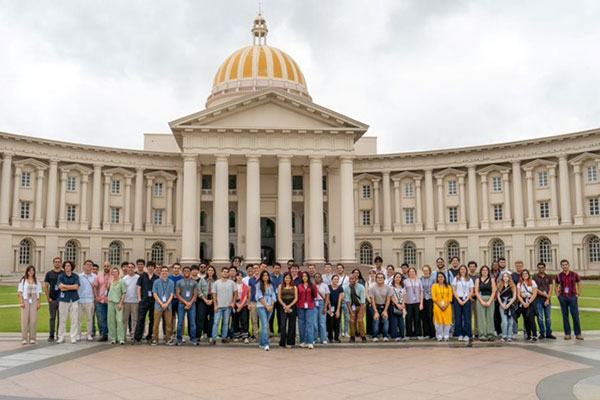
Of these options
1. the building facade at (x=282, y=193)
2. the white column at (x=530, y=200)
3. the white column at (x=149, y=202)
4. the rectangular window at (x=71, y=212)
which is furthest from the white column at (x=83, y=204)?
the white column at (x=530, y=200)

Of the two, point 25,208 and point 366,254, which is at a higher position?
point 25,208

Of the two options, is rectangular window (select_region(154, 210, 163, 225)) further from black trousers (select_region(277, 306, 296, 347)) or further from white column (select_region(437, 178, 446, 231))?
black trousers (select_region(277, 306, 296, 347))

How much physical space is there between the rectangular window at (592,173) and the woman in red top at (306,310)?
4523 cm

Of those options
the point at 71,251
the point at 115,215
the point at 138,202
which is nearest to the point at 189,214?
the point at 138,202

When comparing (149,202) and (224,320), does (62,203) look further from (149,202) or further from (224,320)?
(224,320)

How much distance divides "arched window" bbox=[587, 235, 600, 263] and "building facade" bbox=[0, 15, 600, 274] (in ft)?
0.30

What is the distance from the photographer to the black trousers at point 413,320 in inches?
639

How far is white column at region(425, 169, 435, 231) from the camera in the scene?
59469 millimetres

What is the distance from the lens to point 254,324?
634 inches

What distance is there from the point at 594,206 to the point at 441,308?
4296 centimetres

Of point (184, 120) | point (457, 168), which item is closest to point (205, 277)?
point (184, 120)

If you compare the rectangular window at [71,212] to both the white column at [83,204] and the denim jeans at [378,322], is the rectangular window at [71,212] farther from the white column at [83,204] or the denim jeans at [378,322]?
the denim jeans at [378,322]

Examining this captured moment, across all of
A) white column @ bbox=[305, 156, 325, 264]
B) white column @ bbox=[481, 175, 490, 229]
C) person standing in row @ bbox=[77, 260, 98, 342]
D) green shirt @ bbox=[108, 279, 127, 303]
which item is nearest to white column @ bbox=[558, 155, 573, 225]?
white column @ bbox=[481, 175, 490, 229]

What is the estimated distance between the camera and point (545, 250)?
54.1 meters
